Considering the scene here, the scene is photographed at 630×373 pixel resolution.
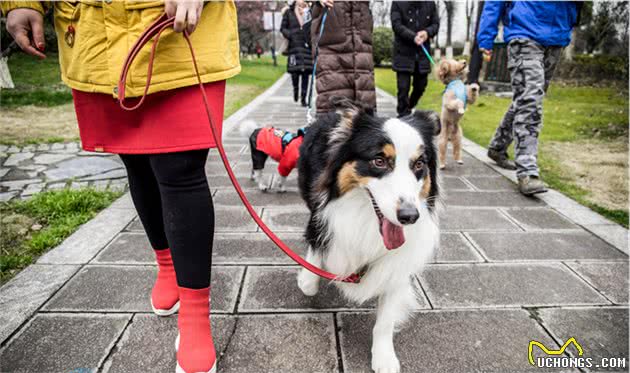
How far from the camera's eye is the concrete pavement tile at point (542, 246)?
8.95ft

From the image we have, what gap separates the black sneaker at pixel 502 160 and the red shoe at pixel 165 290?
413 cm

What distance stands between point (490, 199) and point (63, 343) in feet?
11.6

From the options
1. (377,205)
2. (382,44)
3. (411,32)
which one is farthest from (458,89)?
(382,44)

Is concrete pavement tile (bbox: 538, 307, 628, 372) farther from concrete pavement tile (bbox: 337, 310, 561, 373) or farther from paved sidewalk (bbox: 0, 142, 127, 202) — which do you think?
paved sidewalk (bbox: 0, 142, 127, 202)

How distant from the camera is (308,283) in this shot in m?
2.16

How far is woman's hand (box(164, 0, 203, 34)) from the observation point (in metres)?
1.25

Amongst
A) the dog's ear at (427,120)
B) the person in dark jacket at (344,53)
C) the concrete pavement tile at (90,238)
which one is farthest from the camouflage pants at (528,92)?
the concrete pavement tile at (90,238)

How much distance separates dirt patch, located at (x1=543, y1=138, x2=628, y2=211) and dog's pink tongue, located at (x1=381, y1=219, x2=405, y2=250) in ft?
9.69

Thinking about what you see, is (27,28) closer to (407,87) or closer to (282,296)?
(282,296)

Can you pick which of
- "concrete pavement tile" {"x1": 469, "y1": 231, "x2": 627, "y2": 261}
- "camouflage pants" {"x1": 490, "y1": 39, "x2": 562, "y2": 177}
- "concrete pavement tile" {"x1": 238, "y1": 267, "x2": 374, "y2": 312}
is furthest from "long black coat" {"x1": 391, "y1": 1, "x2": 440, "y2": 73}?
"concrete pavement tile" {"x1": 238, "y1": 267, "x2": 374, "y2": 312}

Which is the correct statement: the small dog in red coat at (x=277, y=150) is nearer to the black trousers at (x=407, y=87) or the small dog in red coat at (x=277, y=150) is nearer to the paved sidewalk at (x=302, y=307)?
the paved sidewalk at (x=302, y=307)

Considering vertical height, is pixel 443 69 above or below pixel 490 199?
above

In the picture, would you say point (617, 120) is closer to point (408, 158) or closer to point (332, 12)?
point (332, 12)

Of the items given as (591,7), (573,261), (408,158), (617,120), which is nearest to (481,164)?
(573,261)
